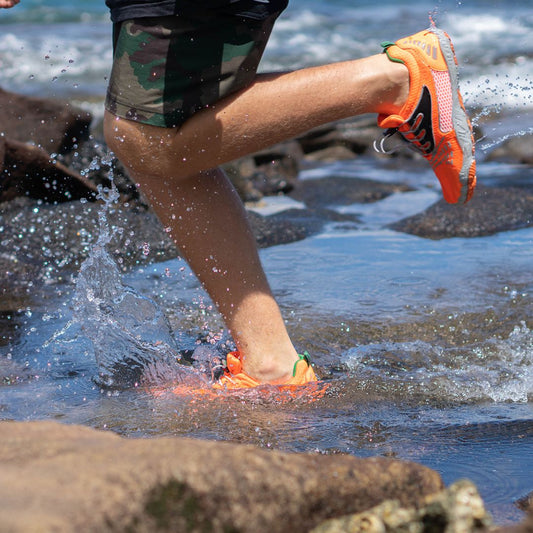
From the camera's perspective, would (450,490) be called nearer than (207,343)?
Yes

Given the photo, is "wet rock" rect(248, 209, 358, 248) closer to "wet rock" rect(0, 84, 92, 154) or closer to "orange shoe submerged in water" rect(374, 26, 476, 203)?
"wet rock" rect(0, 84, 92, 154)

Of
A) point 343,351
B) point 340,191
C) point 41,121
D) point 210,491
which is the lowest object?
point 340,191

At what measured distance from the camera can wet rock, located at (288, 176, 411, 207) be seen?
18.7ft

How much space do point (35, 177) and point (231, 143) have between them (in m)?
2.76

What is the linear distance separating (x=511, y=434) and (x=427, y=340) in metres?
0.79

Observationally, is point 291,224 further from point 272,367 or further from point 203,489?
point 203,489

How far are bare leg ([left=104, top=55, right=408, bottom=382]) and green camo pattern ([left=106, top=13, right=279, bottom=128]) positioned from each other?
1.5 inches

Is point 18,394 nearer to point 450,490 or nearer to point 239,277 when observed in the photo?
point 239,277

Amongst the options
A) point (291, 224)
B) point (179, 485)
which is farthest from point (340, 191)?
point (179, 485)

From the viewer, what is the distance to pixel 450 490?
4.48 feet

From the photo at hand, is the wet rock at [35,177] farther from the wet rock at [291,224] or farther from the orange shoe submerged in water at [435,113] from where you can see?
the orange shoe submerged in water at [435,113]

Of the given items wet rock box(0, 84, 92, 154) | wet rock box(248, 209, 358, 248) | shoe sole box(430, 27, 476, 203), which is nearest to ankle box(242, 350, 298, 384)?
shoe sole box(430, 27, 476, 203)

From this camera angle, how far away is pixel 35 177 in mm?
4789

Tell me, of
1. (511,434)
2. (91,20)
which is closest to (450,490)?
(511,434)
